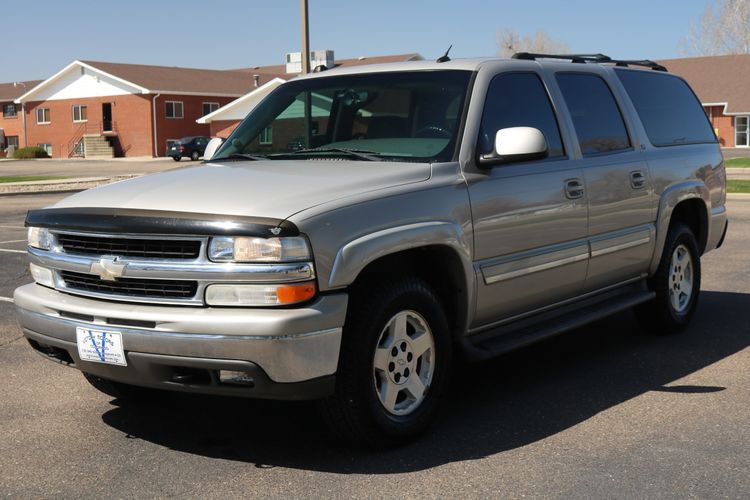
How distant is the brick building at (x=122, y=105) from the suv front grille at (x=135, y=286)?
191 feet

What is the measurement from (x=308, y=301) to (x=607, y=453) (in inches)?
62.8

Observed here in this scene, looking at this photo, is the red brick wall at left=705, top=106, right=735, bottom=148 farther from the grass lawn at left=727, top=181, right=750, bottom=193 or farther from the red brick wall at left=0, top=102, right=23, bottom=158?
the red brick wall at left=0, top=102, right=23, bottom=158

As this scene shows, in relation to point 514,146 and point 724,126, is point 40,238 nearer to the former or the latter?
point 514,146

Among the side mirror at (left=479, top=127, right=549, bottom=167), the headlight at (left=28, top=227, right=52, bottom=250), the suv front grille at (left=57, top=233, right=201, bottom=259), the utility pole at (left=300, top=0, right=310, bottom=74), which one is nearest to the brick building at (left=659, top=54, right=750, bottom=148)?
the utility pole at (left=300, top=0, right=310, bottom=74)

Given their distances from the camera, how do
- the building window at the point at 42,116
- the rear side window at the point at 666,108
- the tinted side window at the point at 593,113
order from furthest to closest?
the building window at the point at 42,116
the rear side window at the point at 666,108
the tinted side window at the point at 593,113

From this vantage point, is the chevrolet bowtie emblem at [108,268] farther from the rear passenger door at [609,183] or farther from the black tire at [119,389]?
the rear passenger door at [609,183]

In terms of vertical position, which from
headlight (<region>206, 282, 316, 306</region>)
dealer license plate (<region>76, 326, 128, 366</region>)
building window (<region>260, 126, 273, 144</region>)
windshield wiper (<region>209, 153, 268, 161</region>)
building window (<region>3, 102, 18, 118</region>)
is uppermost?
building window (<region>3, 102, 18, 118</region>)

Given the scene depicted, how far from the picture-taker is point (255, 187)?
4.59 m

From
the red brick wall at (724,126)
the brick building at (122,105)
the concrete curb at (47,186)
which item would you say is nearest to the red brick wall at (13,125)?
the brick building at (122,105)

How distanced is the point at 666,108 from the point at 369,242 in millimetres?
3824

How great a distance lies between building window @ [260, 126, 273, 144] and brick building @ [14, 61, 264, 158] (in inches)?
2239

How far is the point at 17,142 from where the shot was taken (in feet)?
239

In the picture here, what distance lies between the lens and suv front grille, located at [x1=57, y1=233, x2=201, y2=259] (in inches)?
167

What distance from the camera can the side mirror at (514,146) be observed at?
508 centimetres
